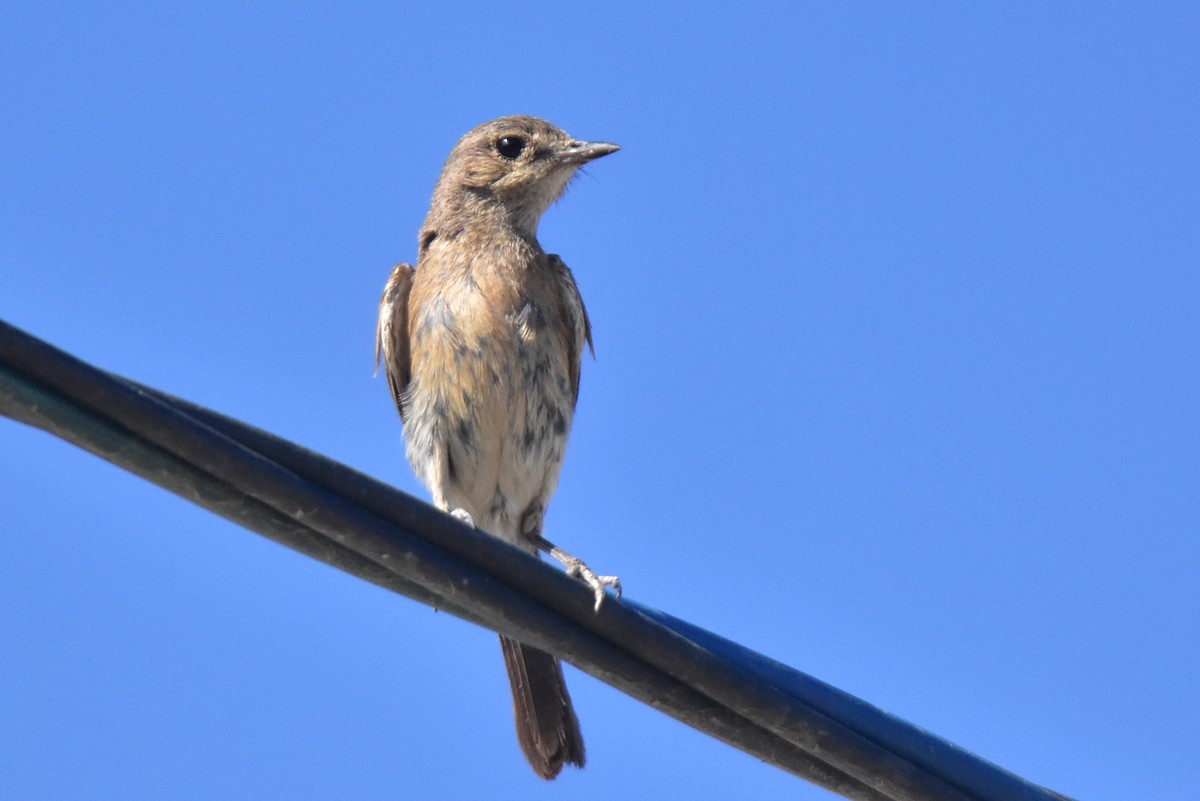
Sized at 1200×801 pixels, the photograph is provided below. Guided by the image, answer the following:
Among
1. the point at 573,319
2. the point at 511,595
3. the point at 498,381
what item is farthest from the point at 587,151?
the point at 511,595

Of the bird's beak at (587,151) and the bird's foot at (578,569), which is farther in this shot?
the bird's beak at (587,151)

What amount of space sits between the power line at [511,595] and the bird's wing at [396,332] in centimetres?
461

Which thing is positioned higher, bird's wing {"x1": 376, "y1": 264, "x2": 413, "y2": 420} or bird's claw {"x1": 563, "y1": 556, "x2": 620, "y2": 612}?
bird's wing {"x1": 376, "y1": 264, "x2": 413, "y2": 420}

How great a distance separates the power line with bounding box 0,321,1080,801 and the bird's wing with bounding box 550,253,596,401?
4349 mm

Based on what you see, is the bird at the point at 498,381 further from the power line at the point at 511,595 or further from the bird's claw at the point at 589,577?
the power line at the point at 511,595

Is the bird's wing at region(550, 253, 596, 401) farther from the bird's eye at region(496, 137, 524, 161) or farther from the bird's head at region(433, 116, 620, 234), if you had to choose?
the bird's eye at region(496, 137, 524, 161)

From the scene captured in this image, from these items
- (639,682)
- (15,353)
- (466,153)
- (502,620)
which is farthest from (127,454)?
(466,153)

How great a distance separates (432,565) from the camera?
11.9 feet

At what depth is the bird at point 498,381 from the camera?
24.8 ft

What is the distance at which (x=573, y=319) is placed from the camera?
8.23 meters

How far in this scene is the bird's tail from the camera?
23.6 ft

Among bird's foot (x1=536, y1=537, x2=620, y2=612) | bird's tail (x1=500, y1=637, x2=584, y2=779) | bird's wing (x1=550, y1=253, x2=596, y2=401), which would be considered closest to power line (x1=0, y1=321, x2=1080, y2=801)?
bird's foot (x1=536, y1=537, x2=620, y2=612)

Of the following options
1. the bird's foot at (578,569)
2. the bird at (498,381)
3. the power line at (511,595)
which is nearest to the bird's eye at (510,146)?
the bird at (498,381)

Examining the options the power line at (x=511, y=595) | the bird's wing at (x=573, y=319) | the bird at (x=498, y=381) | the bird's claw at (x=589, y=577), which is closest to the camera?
the power line at (x=511, y=595)
